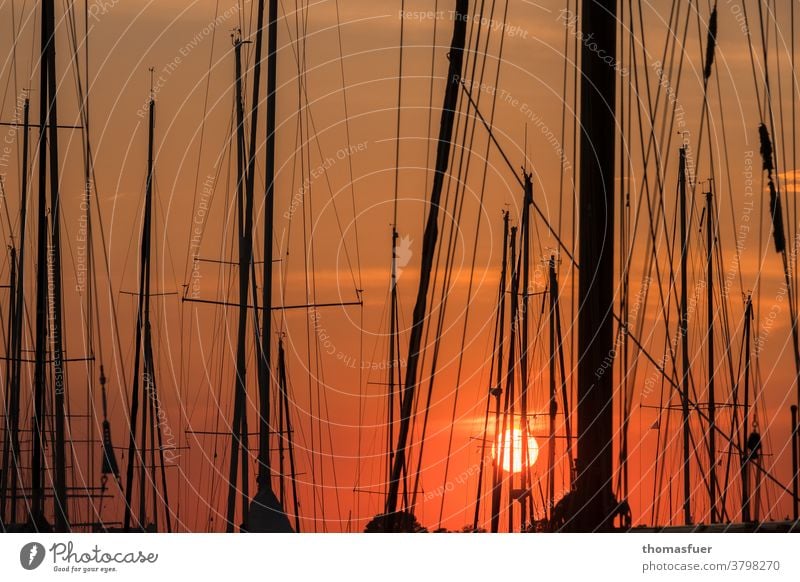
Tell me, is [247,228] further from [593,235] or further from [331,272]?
[593,235]

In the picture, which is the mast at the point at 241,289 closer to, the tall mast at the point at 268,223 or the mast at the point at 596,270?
the tall mast at the point at 268,223

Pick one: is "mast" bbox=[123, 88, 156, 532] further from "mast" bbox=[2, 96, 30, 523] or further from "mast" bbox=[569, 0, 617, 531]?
"mast" bbox=[569, 0, 617, 531]

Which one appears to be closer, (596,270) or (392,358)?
(596,270)

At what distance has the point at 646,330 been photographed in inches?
619

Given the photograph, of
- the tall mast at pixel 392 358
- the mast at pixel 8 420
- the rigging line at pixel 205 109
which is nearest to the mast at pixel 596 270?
the tall mast at pixel 392 358

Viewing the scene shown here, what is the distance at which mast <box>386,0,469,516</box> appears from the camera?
538 inches

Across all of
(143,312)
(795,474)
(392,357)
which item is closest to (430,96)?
(392,357)

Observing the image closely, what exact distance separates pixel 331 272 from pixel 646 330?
10.5ft

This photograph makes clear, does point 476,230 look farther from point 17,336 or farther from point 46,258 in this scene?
point 17,336

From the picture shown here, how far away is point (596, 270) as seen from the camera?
40.8ft

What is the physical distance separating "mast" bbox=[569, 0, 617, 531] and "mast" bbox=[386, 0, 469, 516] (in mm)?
1165

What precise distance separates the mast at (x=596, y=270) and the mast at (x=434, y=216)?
3.82 feet

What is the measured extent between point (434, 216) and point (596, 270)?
1.93 metres

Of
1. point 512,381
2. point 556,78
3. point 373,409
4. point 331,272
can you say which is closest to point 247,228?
point 331,272
